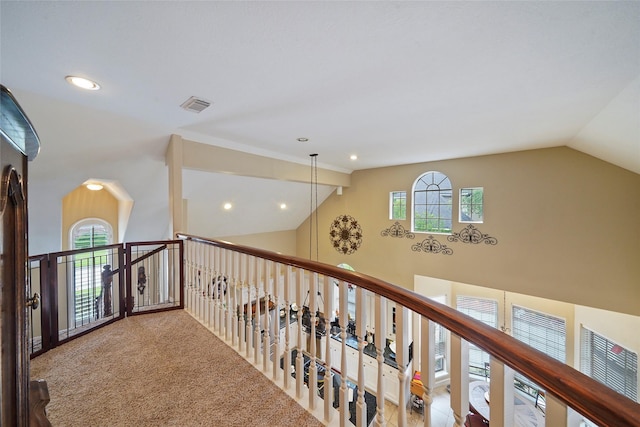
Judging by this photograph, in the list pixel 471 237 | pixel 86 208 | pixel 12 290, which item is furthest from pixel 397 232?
pixel 86 208

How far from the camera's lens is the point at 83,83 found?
2.02 meters

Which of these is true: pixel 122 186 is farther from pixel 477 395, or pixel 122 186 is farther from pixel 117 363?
pixel 477 395

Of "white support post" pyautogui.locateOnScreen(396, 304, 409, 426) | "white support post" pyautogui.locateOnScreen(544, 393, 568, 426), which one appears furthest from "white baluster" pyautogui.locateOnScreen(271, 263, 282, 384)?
"white support post" pyautogui.locateOnScreen(544, 393, 568, 426)

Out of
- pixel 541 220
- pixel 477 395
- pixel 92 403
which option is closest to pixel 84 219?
pixel 92 403

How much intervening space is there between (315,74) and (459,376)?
6.57ft

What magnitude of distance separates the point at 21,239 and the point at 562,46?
107 inches

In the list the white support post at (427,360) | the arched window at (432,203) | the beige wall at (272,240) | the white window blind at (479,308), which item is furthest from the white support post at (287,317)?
the white window blind at (479,308)

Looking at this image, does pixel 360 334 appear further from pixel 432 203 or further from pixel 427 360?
pixel 432 203

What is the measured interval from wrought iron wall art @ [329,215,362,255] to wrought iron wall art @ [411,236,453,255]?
1.53 meters

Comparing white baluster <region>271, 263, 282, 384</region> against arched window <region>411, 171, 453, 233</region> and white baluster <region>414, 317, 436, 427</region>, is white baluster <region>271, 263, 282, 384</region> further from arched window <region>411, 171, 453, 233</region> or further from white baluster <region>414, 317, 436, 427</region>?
arched window <region>411, 171, 453, 233</region>

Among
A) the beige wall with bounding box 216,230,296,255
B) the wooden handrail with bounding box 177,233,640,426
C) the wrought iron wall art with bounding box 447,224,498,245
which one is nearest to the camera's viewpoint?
the wooden handrail with bounding box 177,233,640,426

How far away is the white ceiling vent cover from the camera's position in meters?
2.32

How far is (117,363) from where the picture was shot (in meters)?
1.95

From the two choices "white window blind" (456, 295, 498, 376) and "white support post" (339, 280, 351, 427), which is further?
"white window blind" (456, 295, 498, 376)
